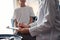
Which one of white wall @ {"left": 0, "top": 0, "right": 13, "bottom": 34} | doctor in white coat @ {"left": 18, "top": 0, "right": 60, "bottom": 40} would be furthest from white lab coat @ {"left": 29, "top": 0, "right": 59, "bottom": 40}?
white wall @ {"left": 0, "top": 0, "right": 13, "bottom": 34}

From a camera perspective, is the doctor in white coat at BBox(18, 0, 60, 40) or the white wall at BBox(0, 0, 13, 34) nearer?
the doctor in white coat at BBox(18, 0, 60, 40)

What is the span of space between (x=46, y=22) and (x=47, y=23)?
1 cm

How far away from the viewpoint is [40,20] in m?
1.07

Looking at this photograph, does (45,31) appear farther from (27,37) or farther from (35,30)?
(27,37)

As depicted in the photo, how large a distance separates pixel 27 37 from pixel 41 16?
1.19 feet

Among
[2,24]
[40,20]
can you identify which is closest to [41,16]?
[40,20]

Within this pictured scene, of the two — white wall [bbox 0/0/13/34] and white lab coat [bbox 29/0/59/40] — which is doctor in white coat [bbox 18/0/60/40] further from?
white wall [bbox 0/0/13/34]

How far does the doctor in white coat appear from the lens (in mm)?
980

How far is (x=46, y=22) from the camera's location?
0.99 m

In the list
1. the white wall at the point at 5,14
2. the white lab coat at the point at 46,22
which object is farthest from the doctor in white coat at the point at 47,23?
the white wall at the point at 5,14

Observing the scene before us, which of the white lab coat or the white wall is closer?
the white lab coat

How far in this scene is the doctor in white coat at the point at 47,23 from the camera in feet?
3.22

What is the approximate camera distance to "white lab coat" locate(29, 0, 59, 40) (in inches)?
38.6

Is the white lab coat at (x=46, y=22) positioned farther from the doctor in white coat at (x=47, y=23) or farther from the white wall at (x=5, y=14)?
the white wall at (x=5, y=14)
